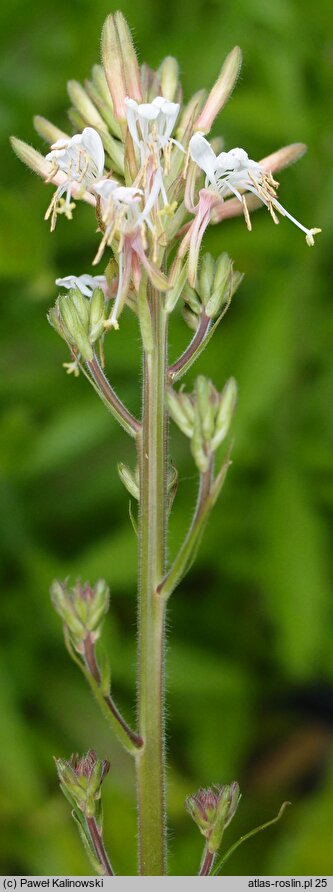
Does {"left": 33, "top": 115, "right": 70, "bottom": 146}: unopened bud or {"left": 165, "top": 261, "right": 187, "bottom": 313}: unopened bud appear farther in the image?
{"left": 33, "top": 115, "right": 70, "bottom": 146}: unopened bud

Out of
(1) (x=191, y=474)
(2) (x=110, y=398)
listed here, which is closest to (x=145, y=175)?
(2) (x=110, y=398)

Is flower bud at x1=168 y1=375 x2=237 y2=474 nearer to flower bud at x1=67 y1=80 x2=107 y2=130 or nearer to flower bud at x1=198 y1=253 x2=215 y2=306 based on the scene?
flower bud at x1=198 y1=253 x2=215 y2=306

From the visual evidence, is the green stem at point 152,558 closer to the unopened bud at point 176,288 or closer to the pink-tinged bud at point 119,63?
the unopened bud at point 176,288

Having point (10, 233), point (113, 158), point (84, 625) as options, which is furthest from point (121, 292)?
point (10, 233)

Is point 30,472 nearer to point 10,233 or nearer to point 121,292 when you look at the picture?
point 10,233

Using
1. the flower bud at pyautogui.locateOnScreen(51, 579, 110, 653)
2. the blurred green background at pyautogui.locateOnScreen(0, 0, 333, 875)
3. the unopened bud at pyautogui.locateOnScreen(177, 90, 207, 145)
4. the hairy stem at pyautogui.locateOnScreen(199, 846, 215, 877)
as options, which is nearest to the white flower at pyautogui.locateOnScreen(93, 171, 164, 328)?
the unopened bud at pyautogui.locateOnScreen(177, 90, 207, 145)

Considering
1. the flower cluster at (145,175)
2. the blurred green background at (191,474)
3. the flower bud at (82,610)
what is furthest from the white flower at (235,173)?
the blurred green background at (191,474)
